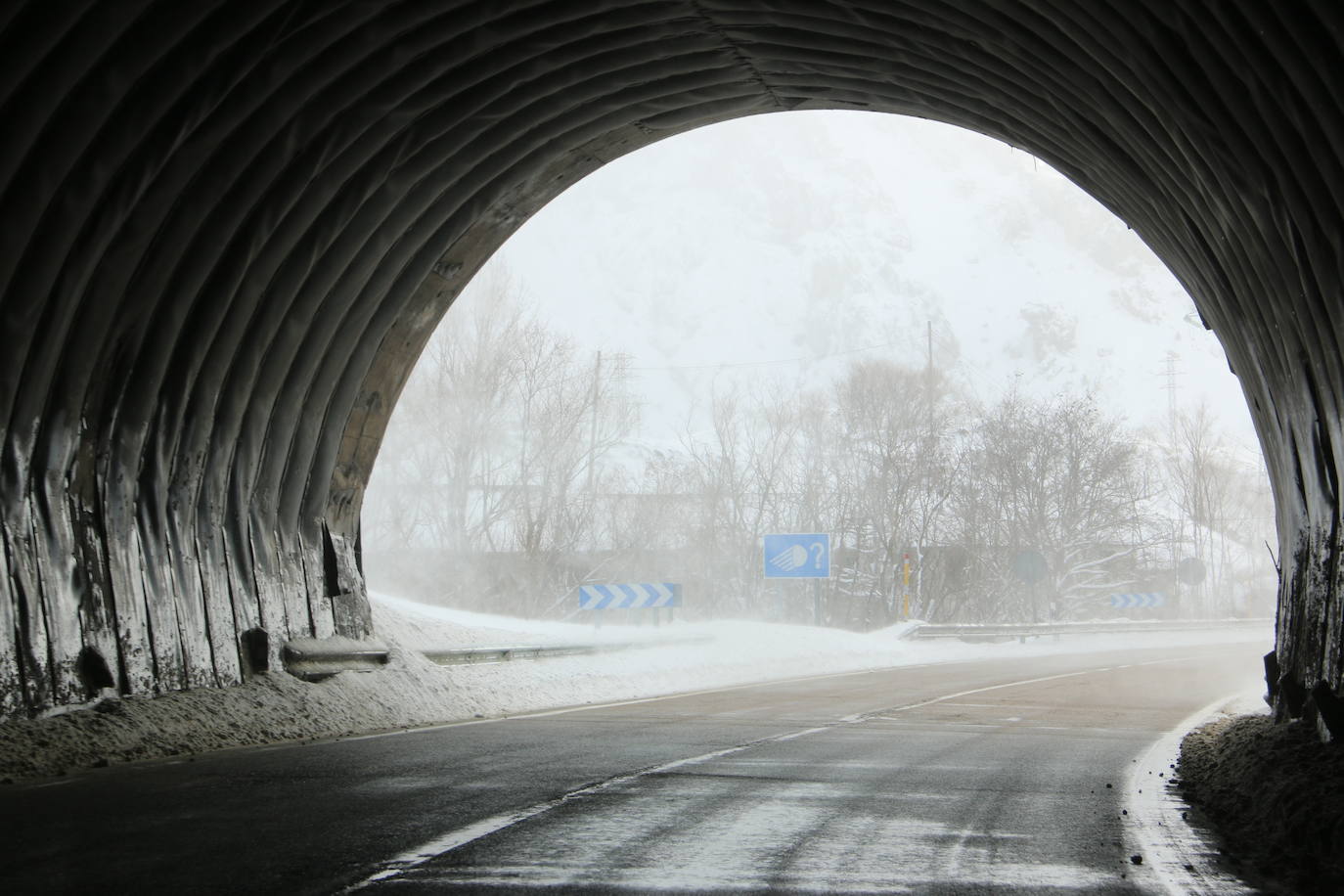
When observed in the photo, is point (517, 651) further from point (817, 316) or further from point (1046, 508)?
point (817, 316)

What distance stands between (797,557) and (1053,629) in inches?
342

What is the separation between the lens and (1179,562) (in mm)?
66125

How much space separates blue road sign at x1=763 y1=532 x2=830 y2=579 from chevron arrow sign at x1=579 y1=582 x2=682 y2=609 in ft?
22.1

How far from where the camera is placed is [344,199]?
1120 cm

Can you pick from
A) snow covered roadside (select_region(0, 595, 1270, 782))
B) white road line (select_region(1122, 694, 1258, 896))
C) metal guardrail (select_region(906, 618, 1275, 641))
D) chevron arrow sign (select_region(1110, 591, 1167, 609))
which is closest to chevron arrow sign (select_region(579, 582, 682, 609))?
snow covered roadside (select_region(0, 595, 1270, 782))

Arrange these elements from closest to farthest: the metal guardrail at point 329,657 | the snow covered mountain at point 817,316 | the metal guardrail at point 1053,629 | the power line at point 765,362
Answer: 1. the metal guardrail at point 329,657
2. the metal guardrail at point 1053,629
3. the power line at point 765,362
4. the snow covered mountain at point 817,316

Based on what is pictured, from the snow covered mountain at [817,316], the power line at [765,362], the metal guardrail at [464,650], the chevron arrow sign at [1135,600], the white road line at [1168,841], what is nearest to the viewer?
the white road line at [1168,841]

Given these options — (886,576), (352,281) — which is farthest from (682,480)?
(352,281)

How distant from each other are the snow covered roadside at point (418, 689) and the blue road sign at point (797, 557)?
15.9 ft

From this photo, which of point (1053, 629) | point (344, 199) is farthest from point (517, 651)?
point (1053, 629)

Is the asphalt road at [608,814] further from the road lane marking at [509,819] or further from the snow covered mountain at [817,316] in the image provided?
the snow covered mountain at [817,316]

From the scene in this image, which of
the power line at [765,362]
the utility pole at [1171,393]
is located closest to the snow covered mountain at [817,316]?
the power line at [765,362]

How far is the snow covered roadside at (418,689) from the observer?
30.2 ft

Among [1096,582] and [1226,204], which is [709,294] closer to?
[1096,582]
